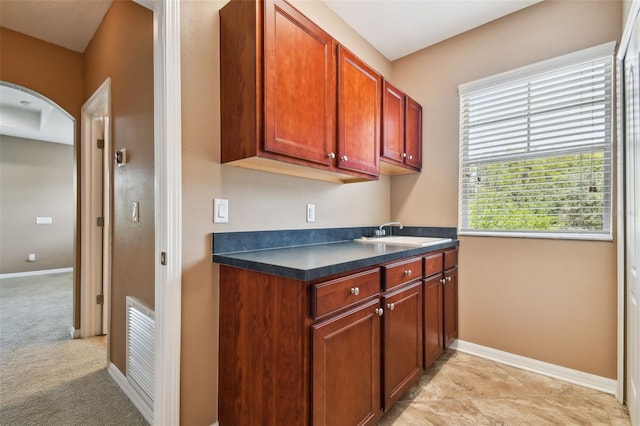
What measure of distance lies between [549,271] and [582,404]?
2.68ft

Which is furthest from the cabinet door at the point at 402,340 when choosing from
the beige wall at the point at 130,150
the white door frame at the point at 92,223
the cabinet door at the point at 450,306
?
the white door frame at the point at 92,223

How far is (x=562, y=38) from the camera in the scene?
211 centimetres

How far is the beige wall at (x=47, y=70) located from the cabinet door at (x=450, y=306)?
325 centimetres

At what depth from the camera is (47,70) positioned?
264 centimetres

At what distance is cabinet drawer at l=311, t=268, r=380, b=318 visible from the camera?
1155 mm

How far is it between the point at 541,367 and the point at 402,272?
1.44m

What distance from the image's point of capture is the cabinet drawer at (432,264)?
2000mm

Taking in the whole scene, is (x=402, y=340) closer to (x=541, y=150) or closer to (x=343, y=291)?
(x=343, y=291)

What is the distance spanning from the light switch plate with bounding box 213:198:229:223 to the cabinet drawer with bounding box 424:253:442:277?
1312mm

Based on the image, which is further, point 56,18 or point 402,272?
point 56,18

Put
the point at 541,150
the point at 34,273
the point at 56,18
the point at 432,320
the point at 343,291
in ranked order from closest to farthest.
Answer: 1. the point at 343,291
2. the point at 432,320
3. the point at 541,150
4. the point at 56,18
5. the point at 34,273

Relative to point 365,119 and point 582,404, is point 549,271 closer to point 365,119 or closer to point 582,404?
point 582,404

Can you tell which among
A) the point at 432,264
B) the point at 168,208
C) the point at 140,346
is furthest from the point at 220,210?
the point at 432,264

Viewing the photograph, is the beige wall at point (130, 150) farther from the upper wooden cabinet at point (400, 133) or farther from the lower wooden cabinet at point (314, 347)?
the upper wooden cabinet at point (400, 133)
